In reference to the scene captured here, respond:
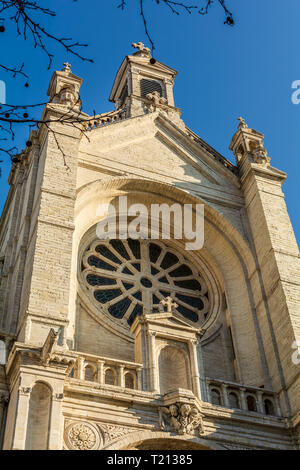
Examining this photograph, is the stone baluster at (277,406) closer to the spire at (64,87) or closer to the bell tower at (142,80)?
the spire at (64,87)

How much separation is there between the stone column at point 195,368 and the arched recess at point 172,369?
0.13m

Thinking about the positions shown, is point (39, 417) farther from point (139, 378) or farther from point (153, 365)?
point (153, 365)

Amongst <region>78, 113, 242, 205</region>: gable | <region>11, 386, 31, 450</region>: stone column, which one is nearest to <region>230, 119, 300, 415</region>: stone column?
<region>78, 113, 242, 205</region>: gable

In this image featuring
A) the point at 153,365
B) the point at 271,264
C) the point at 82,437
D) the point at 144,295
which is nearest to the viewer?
the point at 82,437

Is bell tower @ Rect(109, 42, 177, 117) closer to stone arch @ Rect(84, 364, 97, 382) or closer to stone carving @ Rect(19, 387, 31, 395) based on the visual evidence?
stone arch @ Rect(84, 364, 97, 382)

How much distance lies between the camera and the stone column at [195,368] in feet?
39.8

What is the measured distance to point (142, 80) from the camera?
2175 cm

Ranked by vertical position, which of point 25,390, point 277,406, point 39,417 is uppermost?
point 277,406

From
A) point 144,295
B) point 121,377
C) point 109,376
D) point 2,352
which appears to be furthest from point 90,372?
point 144,295

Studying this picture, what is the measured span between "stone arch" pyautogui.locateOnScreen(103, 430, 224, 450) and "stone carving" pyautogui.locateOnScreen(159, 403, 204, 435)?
5.0 inches

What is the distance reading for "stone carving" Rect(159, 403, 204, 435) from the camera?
11.2m

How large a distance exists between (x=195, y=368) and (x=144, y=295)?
315cm

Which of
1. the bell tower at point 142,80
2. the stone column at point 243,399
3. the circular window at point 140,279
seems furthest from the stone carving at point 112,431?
the bell tower at point 142,80

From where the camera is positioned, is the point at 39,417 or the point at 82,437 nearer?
the point at 39,417
